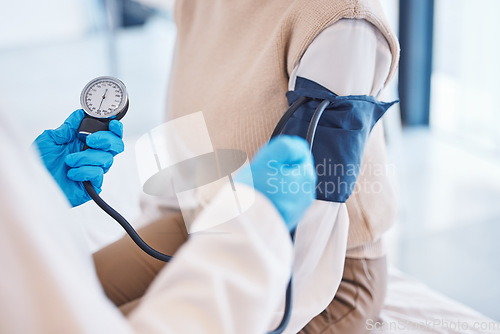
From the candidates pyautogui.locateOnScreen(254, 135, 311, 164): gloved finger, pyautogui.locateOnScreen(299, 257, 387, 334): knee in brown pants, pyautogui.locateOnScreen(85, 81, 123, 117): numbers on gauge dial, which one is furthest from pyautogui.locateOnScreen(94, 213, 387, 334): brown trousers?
pyautogui.locateOnScreen(254, 135, 311, 164): gloved finger

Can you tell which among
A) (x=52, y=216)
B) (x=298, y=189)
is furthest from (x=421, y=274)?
(x=52, y=216)

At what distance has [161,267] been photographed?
936mm

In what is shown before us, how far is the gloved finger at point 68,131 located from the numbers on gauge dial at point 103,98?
5cm

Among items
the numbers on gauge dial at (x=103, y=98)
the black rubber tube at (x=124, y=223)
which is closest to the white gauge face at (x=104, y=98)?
the numbers on gauge dial at (x=103, y=98)

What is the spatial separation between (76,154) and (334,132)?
0.41m

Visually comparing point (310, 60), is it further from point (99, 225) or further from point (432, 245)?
point (432, 245)

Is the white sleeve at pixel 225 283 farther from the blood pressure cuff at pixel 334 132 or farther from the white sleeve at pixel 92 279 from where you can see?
the blood pressure cuff at pixel 334 132

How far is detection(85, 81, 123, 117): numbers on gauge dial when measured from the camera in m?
0.83

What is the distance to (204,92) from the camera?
40.3 inches

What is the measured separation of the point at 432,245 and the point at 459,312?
2.84 feet

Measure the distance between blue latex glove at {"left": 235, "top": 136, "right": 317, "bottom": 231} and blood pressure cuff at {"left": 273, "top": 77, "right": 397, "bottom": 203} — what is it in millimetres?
167

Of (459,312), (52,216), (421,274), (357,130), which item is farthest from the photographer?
(421,274)

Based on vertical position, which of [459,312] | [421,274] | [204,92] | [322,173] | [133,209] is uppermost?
[204,92]

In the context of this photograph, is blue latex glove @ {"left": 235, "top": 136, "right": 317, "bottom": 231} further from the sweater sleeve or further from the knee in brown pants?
the knee in brown pants
